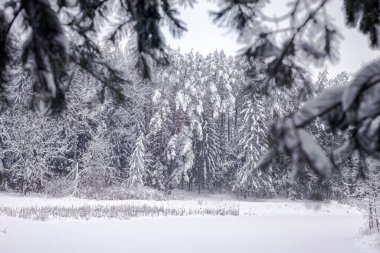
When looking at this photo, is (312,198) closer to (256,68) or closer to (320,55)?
(320,55)

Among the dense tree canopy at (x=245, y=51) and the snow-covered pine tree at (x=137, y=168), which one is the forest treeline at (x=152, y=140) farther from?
the dense tree canopy at (x=245, y=51)

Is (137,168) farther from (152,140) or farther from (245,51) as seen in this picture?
(245,51)

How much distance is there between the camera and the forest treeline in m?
28.2

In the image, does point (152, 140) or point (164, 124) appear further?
point (152, 140)

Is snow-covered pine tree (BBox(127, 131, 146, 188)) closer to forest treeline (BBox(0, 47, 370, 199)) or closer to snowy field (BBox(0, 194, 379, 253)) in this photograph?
forest treeline (BBox(0, 47, 370, 199))

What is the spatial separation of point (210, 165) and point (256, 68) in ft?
118

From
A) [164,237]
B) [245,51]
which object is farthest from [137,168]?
[245,51]

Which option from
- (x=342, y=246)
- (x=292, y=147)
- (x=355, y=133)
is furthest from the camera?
(x=342, y=246)

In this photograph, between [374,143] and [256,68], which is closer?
[374,143]

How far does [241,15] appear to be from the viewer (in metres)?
3.46

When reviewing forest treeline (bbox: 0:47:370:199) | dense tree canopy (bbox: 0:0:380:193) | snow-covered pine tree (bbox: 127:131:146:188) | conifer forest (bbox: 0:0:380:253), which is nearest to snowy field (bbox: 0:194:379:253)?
conifer forest (bbox: 0:0:380:253)

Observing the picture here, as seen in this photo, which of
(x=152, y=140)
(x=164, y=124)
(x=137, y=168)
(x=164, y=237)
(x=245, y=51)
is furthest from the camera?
(x=152, y=140)

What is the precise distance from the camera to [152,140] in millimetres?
40625

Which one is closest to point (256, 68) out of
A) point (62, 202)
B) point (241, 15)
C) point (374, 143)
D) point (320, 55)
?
point (241, 15)
